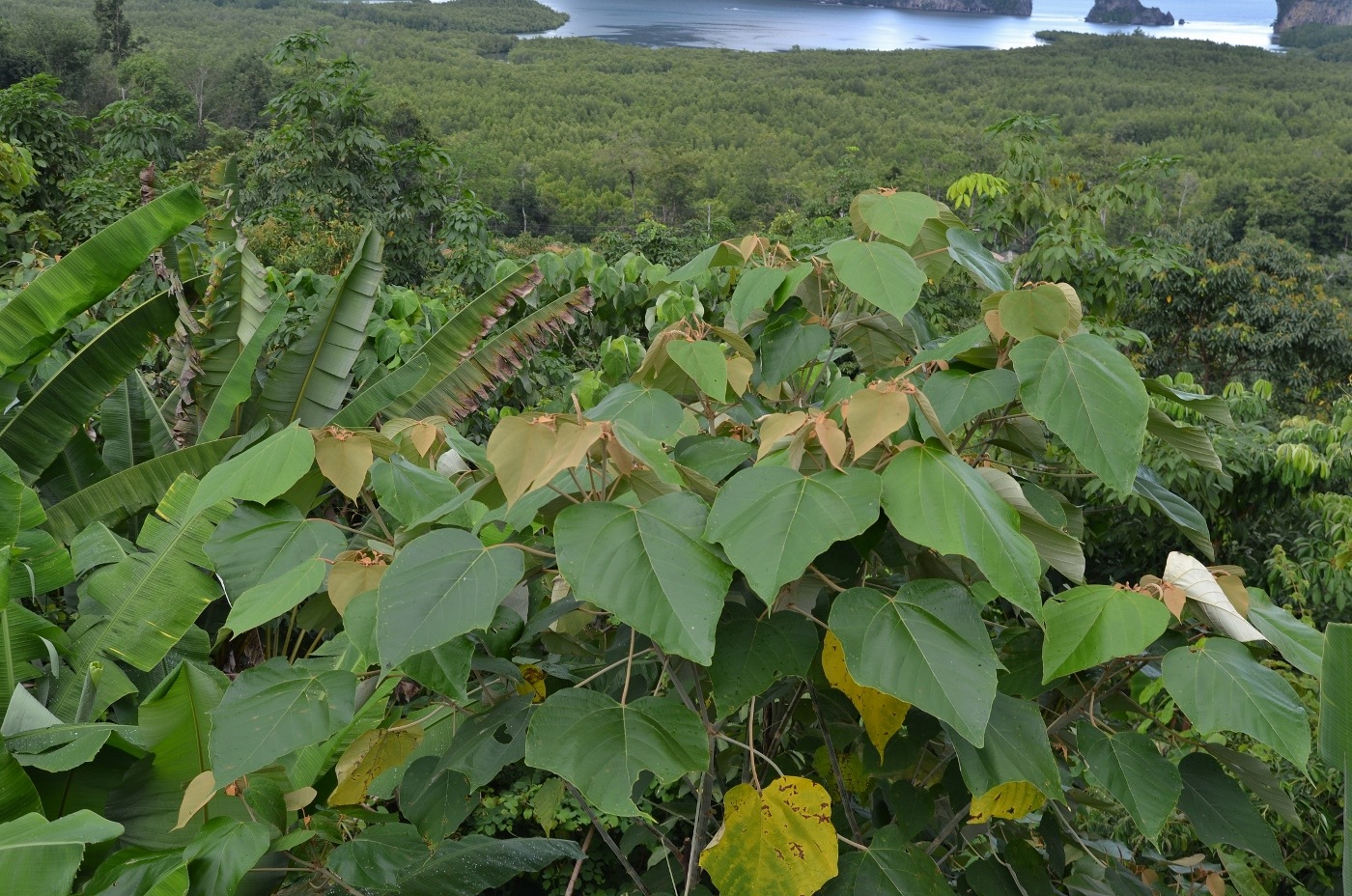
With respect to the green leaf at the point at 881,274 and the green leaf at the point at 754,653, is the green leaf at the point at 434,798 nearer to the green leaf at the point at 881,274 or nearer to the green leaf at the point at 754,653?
the green leaf at the point at 754,653

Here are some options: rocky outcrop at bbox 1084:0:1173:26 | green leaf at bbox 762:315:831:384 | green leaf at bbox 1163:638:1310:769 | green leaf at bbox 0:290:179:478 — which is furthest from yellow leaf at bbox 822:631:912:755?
rocky outcrop at bbox 1084:0:1173:26

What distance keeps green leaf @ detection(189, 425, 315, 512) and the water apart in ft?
264

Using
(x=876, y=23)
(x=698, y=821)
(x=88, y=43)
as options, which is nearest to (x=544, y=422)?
(x=698, y=821)

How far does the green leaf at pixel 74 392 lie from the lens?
2.50 meters

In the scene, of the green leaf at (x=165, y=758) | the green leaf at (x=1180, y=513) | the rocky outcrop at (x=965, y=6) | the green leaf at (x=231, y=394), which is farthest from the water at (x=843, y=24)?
the green leaf at (x=1180, y=513)

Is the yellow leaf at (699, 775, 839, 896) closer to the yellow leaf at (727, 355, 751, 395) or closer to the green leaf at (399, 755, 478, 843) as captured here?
the green leaf at (399, 755, 478, 843)

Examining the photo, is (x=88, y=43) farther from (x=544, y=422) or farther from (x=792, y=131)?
(x=544, y=422)

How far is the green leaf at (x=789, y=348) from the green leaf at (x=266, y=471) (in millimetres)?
476

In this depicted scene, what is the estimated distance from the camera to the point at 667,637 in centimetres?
64

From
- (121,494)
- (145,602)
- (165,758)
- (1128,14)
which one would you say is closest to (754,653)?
(165,758)

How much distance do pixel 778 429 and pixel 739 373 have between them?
20 centimetres

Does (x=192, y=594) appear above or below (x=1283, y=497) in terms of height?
above

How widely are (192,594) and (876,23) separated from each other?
336ft

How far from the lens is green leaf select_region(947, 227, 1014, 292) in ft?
3.49
